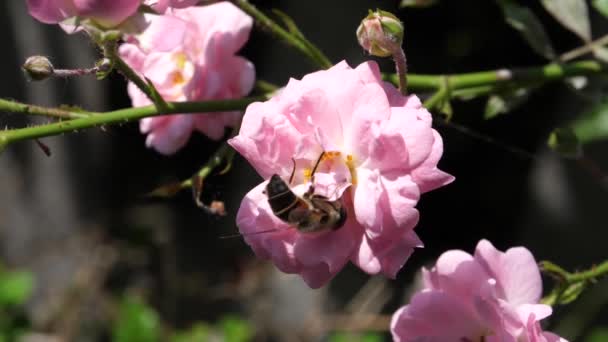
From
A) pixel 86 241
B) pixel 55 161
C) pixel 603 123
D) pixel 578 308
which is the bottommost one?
pixel 86 241

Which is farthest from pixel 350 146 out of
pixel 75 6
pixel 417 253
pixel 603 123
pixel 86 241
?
pixel 86 241

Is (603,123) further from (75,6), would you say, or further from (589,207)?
(589,207)

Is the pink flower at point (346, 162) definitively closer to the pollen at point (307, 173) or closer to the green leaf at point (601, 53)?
the pollen at point (307, 173)

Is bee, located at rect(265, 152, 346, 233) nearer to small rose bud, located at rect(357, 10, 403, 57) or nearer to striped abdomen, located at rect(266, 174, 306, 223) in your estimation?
striped abdomen, located at rect(266, 174, 306, 223)

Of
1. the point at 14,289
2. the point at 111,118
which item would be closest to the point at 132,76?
the point at 111,118

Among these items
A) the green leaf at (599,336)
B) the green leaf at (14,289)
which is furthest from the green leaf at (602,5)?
the green leaf at (14,289)

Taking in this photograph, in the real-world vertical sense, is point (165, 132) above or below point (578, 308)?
above
